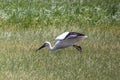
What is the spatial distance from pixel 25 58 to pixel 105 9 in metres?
7.49

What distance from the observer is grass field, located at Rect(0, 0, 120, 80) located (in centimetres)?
1069

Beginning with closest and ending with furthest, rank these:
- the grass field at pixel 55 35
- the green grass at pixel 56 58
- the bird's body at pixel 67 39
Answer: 1. the green grass at pixel 56 58
2. the grass field at pixel 55 35
3. the bird's body at pixel 67 39


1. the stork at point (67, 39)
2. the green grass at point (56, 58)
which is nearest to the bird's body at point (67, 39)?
the stork at point (67, 39)

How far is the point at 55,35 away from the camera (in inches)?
563

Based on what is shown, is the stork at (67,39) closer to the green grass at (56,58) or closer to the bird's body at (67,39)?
the bird's body at (67,39)

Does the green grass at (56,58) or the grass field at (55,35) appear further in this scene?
the grass field at (55,35)

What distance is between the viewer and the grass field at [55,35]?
10688mm

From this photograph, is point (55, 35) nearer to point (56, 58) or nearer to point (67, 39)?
point (67, 39)

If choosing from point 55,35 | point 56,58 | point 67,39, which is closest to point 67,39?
point 67,39

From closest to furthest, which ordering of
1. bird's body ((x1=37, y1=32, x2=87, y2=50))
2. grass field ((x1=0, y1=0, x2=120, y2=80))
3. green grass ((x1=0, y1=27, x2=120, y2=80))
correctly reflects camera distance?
green grass ((x1=0, y1=27, x2=120, y2=80)) < grass field ((x1=0, y1=0, x2=120, y2=80)) < bird's body ((x1=37, y1=32, x2=87, y2=50))

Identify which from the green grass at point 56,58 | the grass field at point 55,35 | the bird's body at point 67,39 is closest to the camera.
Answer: the green grass at point 56,58

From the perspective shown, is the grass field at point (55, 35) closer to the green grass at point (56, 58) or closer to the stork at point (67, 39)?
the green grass at point (56, 58)

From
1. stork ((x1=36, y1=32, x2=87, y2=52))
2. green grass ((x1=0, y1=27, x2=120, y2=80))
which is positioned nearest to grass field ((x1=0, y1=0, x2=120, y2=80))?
green grass ((x1=0, y1=27, x2=120, y2=80))

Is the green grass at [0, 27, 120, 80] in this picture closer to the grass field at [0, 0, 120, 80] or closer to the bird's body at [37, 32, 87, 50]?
the grass field at [0, 0, 120, 80]
